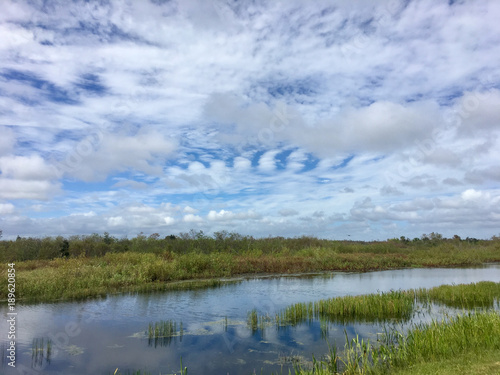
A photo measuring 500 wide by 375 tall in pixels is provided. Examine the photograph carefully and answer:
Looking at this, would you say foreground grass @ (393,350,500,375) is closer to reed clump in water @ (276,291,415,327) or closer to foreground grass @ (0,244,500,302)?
reed clump in water @ (276,291,415,327)

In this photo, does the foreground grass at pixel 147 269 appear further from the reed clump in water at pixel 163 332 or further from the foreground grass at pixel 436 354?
the foreground grass at pixel 436 354

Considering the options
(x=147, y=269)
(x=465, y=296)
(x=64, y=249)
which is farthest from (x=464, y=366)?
(x=64, y=249)

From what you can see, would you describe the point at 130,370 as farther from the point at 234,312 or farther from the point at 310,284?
the point at 310,284

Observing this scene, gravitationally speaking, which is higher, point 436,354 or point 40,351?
point 436,354

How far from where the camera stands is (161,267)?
25.3 m

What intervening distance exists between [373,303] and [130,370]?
434 inches

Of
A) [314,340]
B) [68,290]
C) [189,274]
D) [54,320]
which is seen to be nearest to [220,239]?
[189,274]

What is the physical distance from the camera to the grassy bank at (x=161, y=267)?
1956 centimetres

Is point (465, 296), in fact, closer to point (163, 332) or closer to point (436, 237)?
point (163, 332)

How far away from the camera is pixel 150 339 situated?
12.3 m

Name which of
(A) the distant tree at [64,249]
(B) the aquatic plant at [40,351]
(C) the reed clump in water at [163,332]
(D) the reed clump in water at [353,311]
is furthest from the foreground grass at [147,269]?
(D) the reed clump in water at [353,311]

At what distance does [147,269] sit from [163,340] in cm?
1280

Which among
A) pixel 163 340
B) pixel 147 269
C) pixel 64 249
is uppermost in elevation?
pixel 64 249

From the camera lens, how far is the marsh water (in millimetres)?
10034
